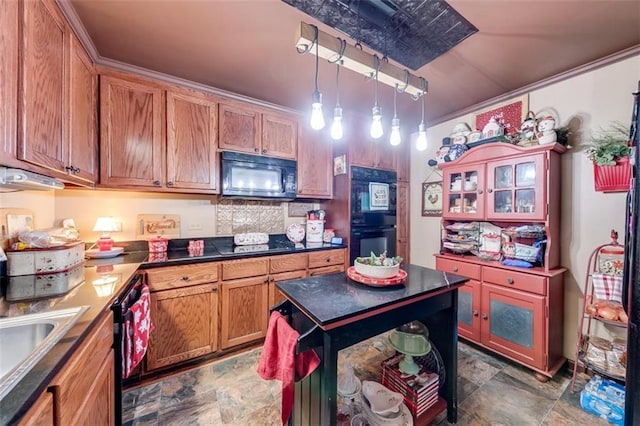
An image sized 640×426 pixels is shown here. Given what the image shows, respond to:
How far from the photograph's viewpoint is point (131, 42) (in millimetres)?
1662

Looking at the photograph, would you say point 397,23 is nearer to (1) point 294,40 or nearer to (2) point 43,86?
(1) point 294,40

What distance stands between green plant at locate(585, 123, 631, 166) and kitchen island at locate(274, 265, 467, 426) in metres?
1.32

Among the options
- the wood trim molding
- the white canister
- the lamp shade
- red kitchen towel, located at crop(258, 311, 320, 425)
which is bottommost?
red kitchen towel, located at crop(258, 311, 320, 425)

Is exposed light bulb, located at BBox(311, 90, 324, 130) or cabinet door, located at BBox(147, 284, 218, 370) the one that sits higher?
exposed light bulb, located at BBox(311, 90, 324, 130)

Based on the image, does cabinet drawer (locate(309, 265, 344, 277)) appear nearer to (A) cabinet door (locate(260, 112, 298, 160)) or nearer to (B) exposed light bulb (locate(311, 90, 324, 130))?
(A) cabinet door (locate(260, 112, 298, 160))

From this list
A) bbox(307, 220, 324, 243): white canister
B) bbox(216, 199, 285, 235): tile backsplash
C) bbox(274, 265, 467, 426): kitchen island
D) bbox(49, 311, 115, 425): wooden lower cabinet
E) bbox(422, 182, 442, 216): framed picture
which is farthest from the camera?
bbox(422, 182, 442, 216): framed picture

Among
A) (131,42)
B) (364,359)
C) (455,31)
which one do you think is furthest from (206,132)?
(364,359)

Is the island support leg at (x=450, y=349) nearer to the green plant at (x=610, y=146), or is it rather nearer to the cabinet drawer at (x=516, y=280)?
the cabinet drawer at (x=516, y=280)

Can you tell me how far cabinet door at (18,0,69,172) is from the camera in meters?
1.06

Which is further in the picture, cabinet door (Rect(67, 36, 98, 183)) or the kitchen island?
cabinet door (Rect(67, 36, 98, 183))

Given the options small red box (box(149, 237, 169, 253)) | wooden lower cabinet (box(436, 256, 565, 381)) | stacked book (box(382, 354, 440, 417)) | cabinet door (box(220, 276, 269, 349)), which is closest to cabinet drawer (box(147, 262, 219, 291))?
cabinet door (box(220, 276, 269, 349))

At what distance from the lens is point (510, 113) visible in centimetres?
234

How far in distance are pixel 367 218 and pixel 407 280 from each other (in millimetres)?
1389

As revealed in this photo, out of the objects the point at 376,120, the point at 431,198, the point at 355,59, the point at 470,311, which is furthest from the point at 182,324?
the point at 431,198
